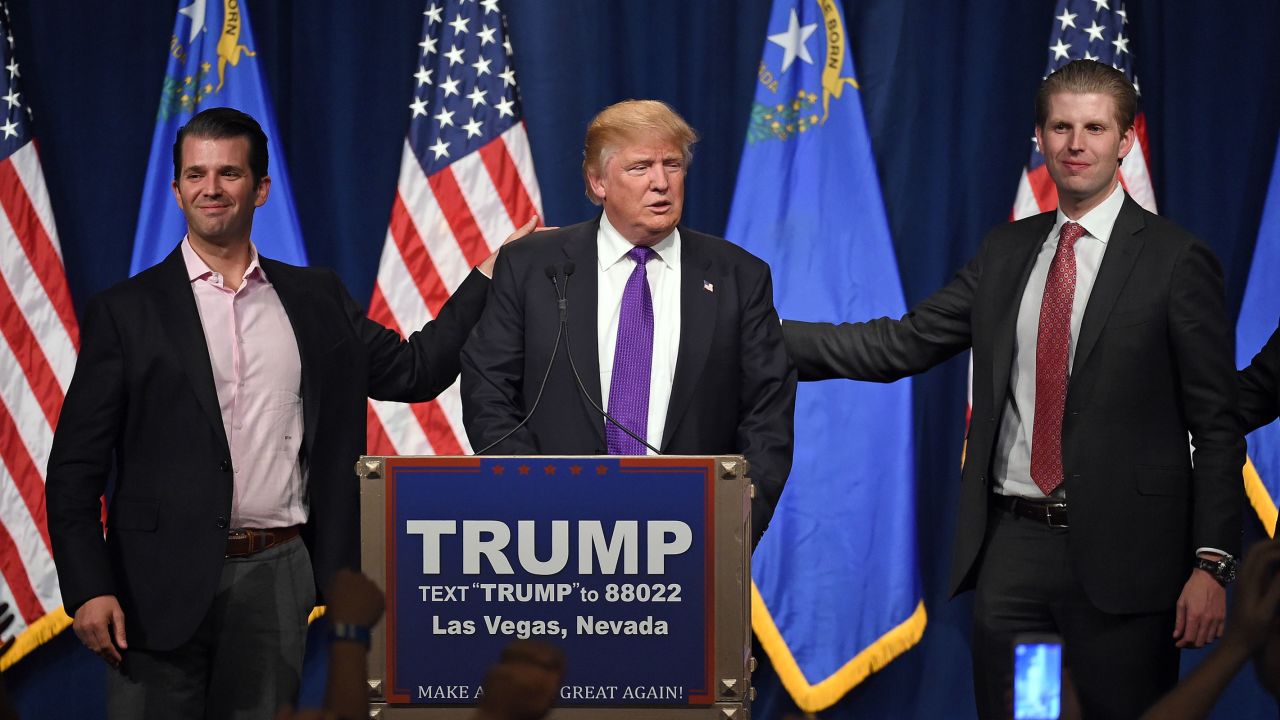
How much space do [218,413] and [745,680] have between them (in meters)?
1.23

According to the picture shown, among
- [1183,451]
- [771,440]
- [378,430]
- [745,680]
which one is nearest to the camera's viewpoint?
[745,680]

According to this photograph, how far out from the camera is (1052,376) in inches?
111

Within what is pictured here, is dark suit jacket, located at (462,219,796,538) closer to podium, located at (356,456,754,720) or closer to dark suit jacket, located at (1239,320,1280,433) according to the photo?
podium, located at (356,456,754,720)

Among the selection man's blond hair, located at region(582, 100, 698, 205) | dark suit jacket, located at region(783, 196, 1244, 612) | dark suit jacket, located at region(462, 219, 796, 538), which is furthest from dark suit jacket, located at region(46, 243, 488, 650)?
dark suit jacket, located at region(783, 196, 1244, 612)

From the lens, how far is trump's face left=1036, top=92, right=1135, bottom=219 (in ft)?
9.38

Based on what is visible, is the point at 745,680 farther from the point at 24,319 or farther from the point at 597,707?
the point at 24,319

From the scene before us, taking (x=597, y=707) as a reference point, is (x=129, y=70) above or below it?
above

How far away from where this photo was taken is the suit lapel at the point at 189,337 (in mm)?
2707

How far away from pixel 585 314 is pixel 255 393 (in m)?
0.70

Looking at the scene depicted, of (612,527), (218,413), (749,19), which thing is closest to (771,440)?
(612,527)

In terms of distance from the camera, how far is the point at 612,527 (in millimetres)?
2145

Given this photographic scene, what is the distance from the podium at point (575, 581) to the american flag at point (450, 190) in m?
2.22

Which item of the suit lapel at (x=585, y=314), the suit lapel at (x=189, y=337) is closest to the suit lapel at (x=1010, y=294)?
the suit lapel at (x=585, y=314)

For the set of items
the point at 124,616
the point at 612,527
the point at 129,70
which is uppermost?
the point at 129,70
